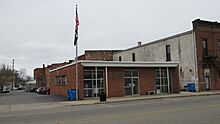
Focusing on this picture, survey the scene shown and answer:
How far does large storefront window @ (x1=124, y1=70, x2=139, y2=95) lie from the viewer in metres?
30.4

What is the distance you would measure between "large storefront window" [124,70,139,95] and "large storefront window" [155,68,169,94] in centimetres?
298

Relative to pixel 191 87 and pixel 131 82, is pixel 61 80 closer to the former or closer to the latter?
pixel 131 82

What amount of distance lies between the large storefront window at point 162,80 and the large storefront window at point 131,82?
9.76 feet

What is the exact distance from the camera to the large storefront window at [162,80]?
3244cm

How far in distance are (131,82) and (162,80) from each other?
448 cm

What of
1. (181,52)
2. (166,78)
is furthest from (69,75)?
(181,52)

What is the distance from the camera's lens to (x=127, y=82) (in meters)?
30.5

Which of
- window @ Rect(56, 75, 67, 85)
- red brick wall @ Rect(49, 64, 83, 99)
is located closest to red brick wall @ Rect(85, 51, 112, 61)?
red brick wall @ Rect(49, 64, 83, 99)

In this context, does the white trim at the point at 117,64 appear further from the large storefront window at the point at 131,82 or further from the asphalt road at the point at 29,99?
the asphalt road at the point at 29,99

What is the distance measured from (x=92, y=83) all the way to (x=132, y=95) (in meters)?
4.99

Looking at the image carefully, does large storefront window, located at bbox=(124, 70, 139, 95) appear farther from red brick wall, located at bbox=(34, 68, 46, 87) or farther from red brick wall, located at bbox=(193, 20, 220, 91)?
red brick wall, located at bbox=(34, 68, 46, 87)

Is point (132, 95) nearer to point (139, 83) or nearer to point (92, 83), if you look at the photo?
point (139, 83)

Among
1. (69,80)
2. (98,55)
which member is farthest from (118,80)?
(98,55)

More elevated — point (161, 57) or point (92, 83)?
Result: point (161, 57)
